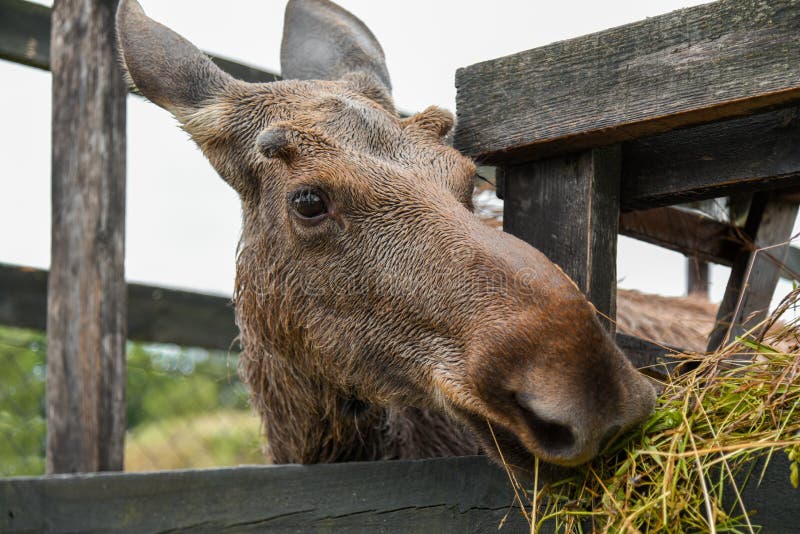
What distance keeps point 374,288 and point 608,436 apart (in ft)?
2.75

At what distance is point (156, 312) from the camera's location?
18.2ft

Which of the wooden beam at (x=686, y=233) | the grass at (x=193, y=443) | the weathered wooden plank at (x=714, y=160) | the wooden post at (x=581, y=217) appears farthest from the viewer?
the grass at (x=193, y=443)

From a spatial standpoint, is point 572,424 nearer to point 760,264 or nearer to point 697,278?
point 760,264

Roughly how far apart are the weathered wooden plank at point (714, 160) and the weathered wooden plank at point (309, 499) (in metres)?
0.99

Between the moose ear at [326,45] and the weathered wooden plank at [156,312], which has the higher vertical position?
the moose ear at [326,45]

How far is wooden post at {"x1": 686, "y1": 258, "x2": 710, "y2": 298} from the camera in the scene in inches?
231

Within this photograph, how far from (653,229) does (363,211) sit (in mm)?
1599

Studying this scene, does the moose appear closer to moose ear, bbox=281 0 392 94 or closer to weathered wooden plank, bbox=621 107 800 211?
moose ear, bbox=281 0 392 94

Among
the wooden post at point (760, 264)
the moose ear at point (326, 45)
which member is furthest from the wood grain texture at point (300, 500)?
the moose ear at point (326, 45)

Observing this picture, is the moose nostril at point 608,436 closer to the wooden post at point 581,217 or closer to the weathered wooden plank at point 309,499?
the weathered wooden plank at point 309,499

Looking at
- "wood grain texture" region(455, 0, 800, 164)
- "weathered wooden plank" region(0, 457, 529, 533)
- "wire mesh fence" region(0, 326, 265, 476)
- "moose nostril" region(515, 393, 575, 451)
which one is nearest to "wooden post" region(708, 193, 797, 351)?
"wood grain texture" region(455, 0, 800, 164)

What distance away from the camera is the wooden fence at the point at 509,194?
218 cm

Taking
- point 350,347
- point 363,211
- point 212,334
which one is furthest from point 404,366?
point 212,334

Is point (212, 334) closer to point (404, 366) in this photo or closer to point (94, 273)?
point (94, 273)
